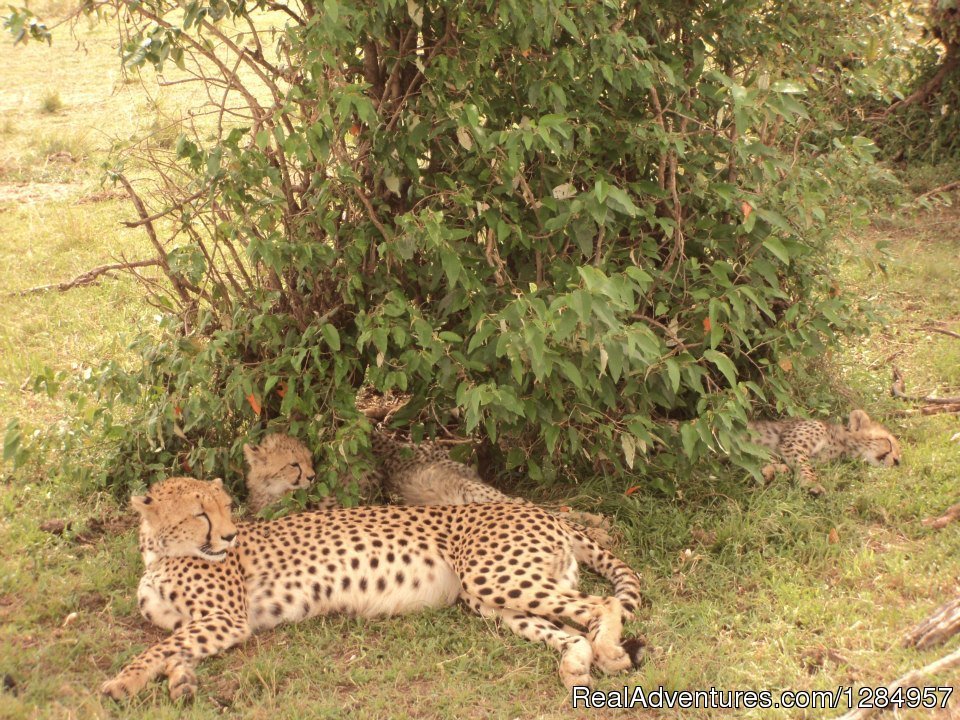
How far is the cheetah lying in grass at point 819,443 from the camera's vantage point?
539 cm

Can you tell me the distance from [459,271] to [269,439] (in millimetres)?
1387

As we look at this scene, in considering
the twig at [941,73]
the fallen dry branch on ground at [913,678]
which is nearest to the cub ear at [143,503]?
the fallen dry branch on ground at [913,678]

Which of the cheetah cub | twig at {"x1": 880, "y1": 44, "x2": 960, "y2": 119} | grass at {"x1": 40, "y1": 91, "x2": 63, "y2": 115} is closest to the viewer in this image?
the cheetah cub

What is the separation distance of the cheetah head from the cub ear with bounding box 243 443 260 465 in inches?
120

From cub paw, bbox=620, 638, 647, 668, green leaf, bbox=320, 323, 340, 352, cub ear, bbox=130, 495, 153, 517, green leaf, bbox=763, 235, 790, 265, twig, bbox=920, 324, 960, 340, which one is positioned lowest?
cub paw, bbox=620, 638, 647, 668

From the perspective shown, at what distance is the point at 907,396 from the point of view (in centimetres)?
628

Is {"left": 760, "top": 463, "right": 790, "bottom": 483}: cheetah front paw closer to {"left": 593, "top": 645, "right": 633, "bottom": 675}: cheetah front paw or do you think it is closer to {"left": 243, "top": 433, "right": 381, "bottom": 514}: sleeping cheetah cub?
{"left": 593, "top": 645, "right": 633, "bottom": 675}: cheetah front paw

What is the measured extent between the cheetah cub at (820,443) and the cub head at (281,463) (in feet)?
7.22

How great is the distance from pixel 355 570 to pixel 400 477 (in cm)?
110

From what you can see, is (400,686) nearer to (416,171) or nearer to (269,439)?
(269,439)

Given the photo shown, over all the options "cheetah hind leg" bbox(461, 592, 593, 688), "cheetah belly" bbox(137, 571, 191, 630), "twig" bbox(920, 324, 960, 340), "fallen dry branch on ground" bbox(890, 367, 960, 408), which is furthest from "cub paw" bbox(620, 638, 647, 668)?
"twig" bbox(920, 324, 960, 340)

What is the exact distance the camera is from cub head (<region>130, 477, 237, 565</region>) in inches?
173

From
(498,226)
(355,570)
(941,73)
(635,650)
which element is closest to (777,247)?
(498,226)

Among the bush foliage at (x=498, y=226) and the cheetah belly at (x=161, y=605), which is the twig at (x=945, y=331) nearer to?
the bush foliage at (x=498, y=226)
